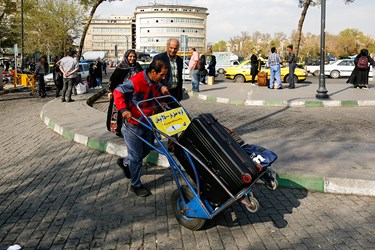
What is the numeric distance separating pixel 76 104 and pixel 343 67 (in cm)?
2238

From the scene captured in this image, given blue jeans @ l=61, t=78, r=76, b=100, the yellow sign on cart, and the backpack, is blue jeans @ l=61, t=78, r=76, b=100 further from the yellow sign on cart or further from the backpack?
the backpack

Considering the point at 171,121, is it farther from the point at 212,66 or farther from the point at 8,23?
the point at 8,23

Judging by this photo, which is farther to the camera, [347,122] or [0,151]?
[347,122]

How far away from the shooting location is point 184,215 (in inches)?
147

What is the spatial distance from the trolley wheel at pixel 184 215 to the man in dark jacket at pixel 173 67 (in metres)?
2.18

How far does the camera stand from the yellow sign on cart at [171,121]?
12.6ft

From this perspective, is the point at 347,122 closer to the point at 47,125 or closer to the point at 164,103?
the point at 164,103

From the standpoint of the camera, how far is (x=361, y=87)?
54.7 ft

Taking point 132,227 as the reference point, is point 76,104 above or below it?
above

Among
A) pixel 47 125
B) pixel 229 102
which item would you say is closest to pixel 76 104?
pixel 47 125

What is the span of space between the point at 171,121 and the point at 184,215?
3.12 ft

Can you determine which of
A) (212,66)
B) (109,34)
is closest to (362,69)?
(212,66)

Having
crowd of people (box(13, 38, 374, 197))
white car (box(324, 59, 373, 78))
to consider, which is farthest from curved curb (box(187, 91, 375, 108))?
white car (box(324, 59, 373, 78))

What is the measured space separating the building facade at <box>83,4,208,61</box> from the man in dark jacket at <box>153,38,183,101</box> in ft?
413
